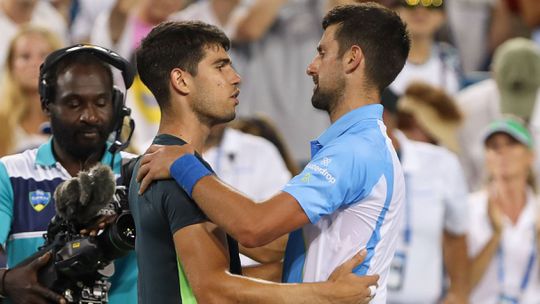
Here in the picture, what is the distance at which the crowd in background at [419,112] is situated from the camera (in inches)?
288

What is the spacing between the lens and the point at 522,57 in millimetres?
8219

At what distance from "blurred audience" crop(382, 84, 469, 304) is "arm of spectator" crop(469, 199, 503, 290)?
0.08 m

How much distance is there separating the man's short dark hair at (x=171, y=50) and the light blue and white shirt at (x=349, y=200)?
1.63 feet

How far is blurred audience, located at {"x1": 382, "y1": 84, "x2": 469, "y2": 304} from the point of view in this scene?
7.16 m

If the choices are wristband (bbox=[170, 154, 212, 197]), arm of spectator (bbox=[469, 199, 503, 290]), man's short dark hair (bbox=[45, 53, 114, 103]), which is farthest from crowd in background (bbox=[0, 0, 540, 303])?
wristband (bbox=[170, 154, 212, 197])

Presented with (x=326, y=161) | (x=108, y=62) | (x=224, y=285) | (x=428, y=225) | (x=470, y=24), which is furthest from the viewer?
(x=470, y=24)

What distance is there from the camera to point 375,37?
4035 mm

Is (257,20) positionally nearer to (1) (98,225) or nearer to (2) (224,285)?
(1) (98,225)

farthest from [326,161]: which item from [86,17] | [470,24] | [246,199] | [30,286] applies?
[470,24]

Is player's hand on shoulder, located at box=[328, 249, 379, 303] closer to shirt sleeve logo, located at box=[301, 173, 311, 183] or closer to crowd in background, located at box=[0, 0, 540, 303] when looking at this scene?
shirt sleeve logo, located at box=[301, 173, 311, 183]

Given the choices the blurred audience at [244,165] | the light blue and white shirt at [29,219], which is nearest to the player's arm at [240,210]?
the light blue and white shirt at [29,219]

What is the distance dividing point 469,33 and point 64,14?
2.95 metres

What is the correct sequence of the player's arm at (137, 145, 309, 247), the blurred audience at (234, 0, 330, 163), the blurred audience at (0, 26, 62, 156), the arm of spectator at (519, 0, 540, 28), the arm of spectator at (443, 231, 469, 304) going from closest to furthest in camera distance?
the player's arm at (137, 145, 309, 247), the blurred audience at (0, 26, 62, 156), the arm of spectator at (443, 231, 469, 304), the blurred audience at (234, 0, 330, 163), the arm of spectator at (519, 0, 540, 28)

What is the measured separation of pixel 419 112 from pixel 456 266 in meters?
1.02
